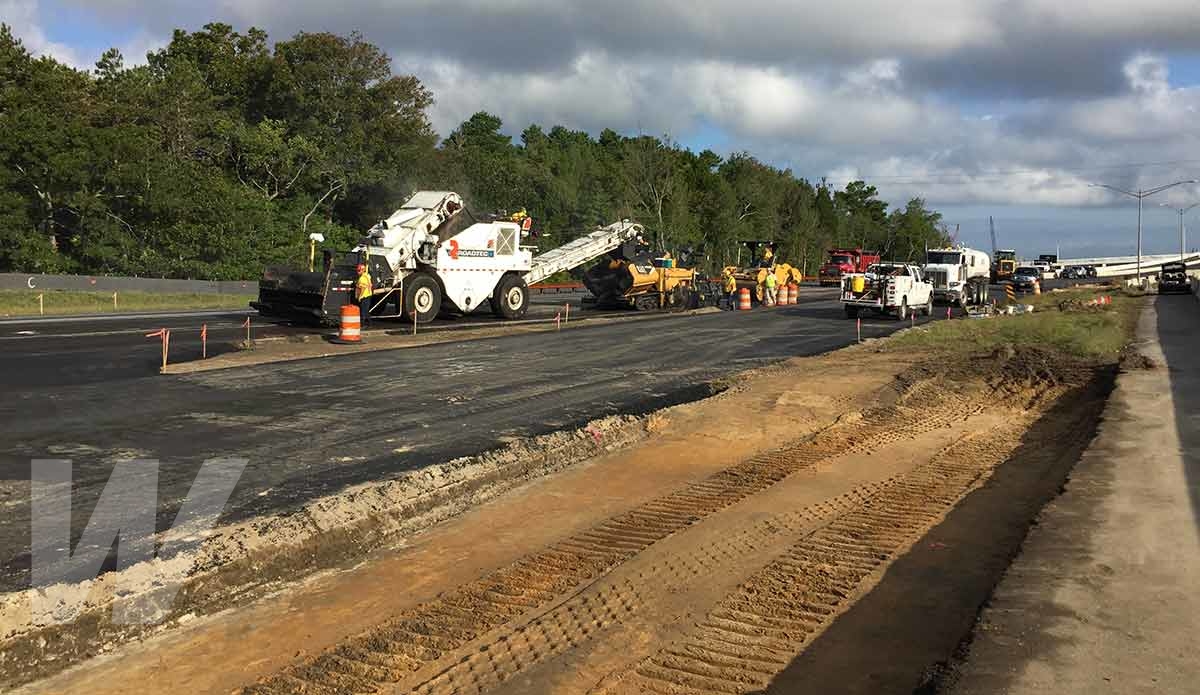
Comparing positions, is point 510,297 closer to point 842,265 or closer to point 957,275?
point 957,275

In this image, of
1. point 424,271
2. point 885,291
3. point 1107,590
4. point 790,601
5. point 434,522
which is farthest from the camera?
point 885,291

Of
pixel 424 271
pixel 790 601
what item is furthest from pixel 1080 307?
pixel 790 601

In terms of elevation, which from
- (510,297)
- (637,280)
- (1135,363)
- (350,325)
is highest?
(637,280)

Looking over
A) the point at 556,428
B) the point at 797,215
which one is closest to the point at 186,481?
the point at 556,428

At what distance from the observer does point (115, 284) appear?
36000mm

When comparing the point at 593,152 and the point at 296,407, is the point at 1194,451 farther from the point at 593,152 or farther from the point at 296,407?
the point at 593,152

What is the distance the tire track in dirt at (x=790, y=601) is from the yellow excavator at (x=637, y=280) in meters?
23.0

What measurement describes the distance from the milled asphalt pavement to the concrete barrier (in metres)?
35.2

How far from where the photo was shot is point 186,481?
8617 mm

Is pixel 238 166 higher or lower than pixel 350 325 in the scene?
higher

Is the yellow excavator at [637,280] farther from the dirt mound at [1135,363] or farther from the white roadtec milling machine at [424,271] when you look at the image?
the dirt mound at [1135,363]

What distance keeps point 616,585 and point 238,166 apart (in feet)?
161

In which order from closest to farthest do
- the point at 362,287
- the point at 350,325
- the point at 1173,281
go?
the point at 350,325, the point at 362,287, the point at 1173,281

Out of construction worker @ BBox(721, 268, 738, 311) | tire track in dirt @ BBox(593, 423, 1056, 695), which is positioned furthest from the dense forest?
tire track in dirt @ BBox(593, 423, 1056, 695)
